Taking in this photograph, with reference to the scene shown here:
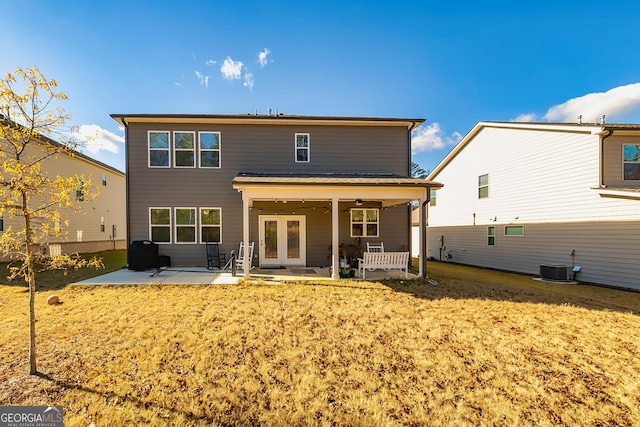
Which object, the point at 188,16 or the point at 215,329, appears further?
→ the point at 188,16

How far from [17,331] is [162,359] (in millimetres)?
3080

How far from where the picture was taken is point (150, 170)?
10.7 meters

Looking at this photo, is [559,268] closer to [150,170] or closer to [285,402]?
[285,402]

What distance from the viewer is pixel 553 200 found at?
9.77 metres

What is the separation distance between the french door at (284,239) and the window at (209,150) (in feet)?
10.1

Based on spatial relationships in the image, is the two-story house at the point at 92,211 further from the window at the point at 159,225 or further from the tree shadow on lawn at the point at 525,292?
A: the tree shadow on lawn at the point at 525,292

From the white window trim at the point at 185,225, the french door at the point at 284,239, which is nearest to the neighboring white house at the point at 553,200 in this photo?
the french door at the point at 284,239

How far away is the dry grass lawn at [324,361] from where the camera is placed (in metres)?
2.84

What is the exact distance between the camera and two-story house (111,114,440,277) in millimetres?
10641

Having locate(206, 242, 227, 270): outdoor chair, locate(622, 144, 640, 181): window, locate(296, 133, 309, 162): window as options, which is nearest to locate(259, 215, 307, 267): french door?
locate(206, 242, 227, 270): outdoor chair

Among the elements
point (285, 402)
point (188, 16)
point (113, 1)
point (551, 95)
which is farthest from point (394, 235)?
point (551, 95)

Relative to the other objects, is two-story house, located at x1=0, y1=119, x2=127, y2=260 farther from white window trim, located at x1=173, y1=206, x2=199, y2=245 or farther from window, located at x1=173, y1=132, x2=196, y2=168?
window, located at x1=173, y1=132, x2=196, y2=168

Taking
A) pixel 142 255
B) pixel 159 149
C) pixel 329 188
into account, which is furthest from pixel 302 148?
pixel 142 255

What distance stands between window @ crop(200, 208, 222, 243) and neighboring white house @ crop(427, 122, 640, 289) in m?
12.2
